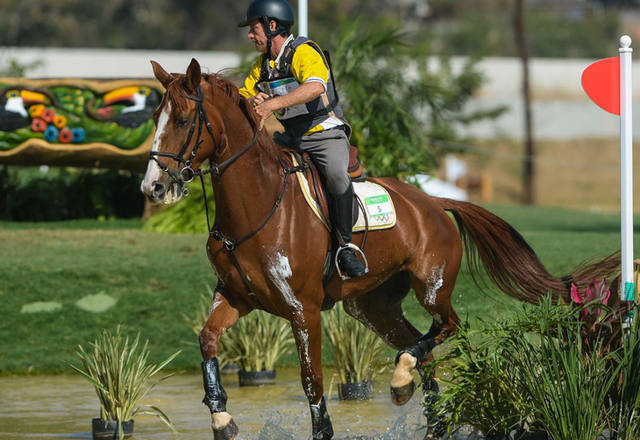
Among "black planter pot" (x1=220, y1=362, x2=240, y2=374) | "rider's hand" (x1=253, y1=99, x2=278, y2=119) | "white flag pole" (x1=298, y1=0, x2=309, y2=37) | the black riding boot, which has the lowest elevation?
"black planter pot" (x1=220, y1=362, x2=240, y2=374)

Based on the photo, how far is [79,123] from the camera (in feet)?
52.5

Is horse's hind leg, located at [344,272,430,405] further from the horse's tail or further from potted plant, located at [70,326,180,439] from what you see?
potted plant, located at [70,326,180,439]

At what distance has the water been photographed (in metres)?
7.77

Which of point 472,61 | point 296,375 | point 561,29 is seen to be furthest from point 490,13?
point 296,375

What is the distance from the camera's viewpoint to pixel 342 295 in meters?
7.20

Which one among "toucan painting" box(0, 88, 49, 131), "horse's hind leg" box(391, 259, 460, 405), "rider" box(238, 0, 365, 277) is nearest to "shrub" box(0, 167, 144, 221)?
"toucan painting" box(0, 88, 49, 131)

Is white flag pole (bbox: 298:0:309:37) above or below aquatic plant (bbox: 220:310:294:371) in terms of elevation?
above

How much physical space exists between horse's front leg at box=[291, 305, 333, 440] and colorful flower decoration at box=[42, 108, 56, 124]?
10.1m

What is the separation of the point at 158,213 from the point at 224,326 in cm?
946

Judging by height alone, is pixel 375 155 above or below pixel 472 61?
below

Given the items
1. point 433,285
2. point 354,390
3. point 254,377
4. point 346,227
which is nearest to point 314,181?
point 346,227

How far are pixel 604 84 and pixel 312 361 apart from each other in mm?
2463

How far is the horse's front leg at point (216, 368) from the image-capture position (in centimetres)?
643

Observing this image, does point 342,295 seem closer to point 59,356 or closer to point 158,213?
point 59,356
